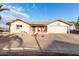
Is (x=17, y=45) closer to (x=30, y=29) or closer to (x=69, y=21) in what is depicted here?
(x=30, y=29)

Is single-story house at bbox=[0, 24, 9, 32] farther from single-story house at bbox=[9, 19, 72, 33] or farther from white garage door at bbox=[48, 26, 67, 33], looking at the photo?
white garage door at bbox=[48, 26, 67, 33]

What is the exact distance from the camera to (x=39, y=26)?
8.28 m

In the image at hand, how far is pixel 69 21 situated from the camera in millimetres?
8227

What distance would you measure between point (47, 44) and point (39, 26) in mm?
483

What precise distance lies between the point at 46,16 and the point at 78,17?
0.78 m

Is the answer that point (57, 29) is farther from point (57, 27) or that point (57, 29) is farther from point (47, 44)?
point (47, 44)

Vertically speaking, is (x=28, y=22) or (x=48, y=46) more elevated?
(x=28, y=22)

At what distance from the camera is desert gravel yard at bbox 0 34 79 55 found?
824 cm

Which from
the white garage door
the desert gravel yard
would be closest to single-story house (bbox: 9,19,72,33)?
the white garage door

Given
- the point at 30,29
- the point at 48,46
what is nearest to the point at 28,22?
the point at 30,29

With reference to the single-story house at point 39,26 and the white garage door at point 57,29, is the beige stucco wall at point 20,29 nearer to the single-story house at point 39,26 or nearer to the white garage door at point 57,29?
the single-story house at point 39,26

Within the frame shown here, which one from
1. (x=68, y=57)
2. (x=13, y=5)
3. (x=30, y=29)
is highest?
(x=13, y=5)

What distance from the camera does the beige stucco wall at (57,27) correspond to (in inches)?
326

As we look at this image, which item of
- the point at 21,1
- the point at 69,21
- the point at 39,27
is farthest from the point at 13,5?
the point at 69,21
